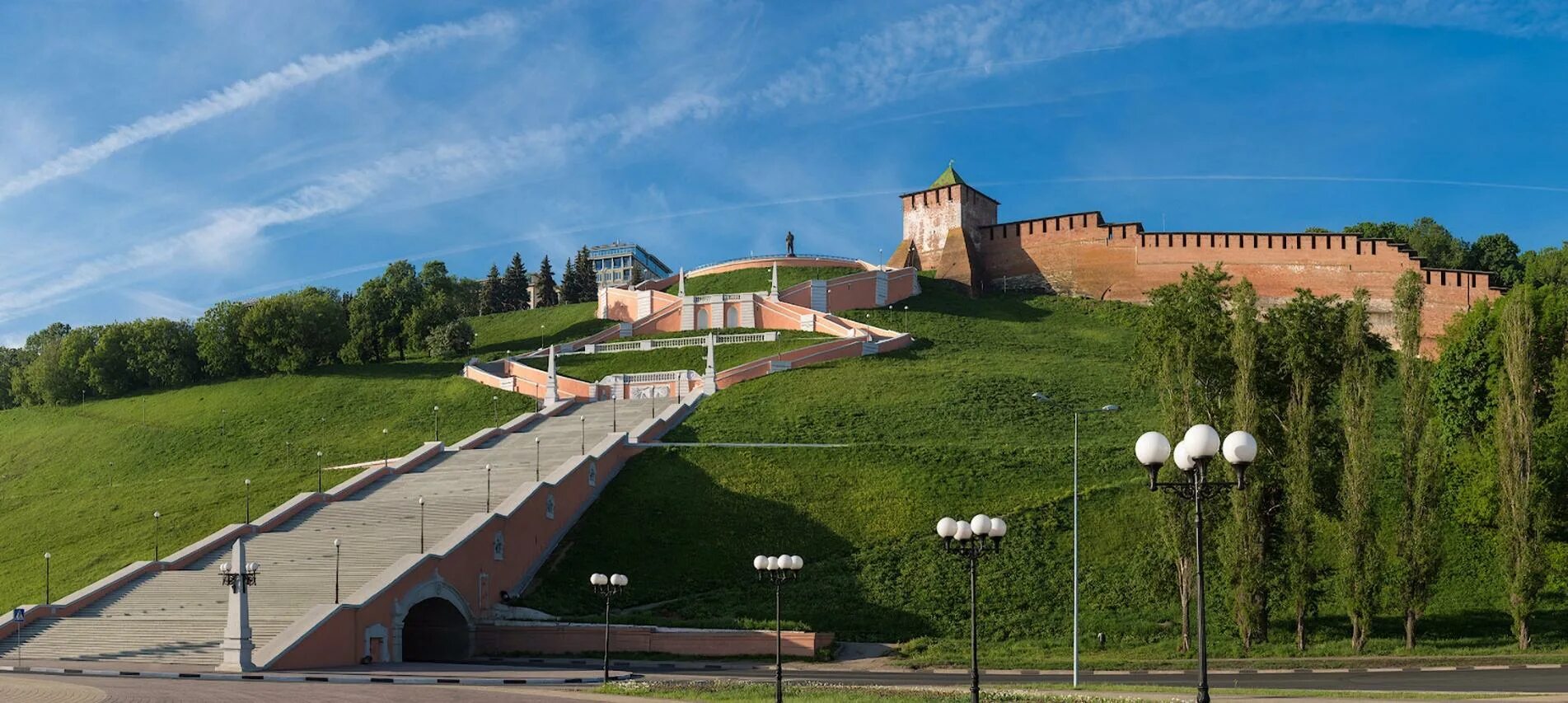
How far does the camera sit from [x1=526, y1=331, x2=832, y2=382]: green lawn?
63.2 metres

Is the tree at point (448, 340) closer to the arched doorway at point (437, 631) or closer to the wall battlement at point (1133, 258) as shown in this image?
the wall battlement at point (1133, 258)

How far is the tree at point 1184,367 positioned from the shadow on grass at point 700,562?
20.7 feet

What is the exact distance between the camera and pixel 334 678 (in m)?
24.3

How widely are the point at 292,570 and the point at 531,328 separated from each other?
4915 cm

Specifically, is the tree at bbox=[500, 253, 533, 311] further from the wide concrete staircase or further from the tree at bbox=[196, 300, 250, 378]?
the wide concrete staircase

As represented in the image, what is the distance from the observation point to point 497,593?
34000 mm

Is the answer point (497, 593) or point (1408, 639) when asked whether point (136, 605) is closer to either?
point (497, 593)

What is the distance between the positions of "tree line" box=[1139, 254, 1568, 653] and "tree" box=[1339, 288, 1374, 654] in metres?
0.03

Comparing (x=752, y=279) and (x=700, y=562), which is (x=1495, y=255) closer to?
(x=752, y=279)

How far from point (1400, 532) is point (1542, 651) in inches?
137

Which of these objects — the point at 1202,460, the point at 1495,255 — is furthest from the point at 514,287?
the point at 1202,460

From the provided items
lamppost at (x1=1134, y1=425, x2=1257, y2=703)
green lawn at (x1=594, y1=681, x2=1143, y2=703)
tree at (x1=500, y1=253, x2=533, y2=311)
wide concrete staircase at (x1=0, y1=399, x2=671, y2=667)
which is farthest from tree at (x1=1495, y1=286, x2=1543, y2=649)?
tree at (x1=500, y1=253, x2=533, y2=311)

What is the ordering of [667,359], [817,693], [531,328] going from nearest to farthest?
[817,693]
[667,359]
[531,328]

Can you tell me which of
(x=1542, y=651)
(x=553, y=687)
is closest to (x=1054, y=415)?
(x=1542, y=651)
